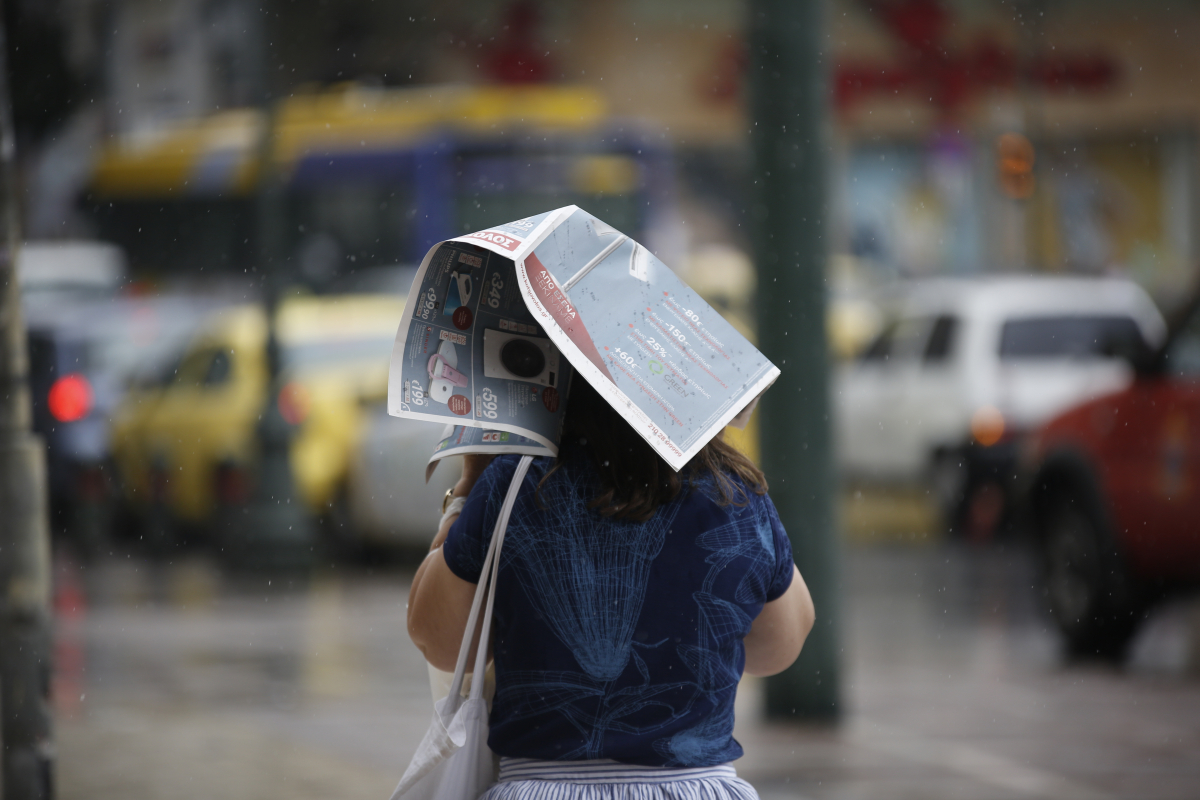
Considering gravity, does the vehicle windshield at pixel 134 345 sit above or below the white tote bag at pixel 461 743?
above

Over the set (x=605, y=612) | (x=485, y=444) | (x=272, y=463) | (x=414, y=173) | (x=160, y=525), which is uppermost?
(x=414, y=173)

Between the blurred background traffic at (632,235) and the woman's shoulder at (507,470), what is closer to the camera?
the woman's shoulder at (507,470)

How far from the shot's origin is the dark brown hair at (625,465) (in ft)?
7.15

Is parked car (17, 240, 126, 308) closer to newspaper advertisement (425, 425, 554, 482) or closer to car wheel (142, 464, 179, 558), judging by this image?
car wheel (142, 464, 179, 558)

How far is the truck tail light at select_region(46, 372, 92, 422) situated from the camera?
38.5ft

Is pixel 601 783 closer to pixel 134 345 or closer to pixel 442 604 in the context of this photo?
pixel 442 604

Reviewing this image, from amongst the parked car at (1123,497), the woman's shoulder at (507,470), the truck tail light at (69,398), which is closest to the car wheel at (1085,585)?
the parked car at (1123,497)

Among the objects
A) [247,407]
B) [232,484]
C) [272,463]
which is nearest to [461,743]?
[272,463]

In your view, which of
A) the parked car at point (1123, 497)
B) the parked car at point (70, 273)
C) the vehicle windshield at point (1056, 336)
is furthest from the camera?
the parked car at point (70, 273)

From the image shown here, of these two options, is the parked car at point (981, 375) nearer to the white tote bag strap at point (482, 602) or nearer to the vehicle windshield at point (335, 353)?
the vehicle windshield at point (335, 353)

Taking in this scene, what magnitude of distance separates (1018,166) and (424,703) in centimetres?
1698

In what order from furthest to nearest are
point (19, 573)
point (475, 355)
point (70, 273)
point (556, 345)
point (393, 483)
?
point (70, 273) < point (393, 483) < point (19, 573) < point (475, 355) < point (556, 345)

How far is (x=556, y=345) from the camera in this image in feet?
7.07

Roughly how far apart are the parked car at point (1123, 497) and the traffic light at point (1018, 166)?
563 inches
